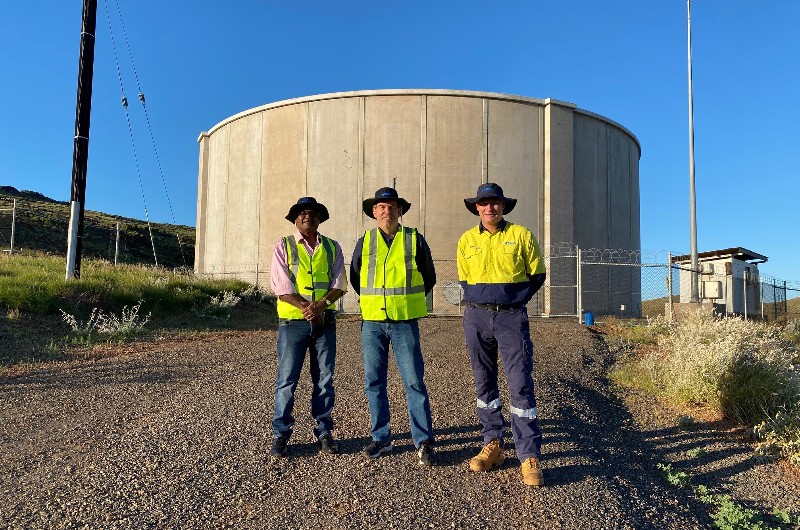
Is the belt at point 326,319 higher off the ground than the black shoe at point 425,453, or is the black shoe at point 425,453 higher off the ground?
the belt at point 326,319

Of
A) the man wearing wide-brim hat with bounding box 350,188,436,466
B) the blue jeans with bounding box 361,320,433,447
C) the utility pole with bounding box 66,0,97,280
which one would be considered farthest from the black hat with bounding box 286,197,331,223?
the utility pole with bounding box 66,0,97,280

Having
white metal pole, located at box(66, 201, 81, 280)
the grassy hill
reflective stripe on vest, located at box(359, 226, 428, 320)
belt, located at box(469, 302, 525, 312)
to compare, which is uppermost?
the grassy hill

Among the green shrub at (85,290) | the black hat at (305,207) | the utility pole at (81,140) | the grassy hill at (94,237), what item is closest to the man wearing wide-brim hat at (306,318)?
the black hat at (305,207)

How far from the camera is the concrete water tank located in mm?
21359

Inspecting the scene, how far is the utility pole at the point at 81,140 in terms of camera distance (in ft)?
42.0

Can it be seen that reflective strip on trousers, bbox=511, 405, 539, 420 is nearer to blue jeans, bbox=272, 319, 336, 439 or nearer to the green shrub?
blue jeans, bbox=272, 319, 336, 439

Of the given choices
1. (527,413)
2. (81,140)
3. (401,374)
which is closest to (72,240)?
(81,140)

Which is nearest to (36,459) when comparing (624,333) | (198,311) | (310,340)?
(310,340)

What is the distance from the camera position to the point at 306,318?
4.39 m

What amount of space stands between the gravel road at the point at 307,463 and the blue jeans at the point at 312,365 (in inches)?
12.4

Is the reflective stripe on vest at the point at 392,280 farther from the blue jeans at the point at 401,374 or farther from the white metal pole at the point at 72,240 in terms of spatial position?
the white metal pole at the point at 72,240

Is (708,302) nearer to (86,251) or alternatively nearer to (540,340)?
(540,340)

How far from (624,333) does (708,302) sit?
581cm

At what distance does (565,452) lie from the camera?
4531mm
